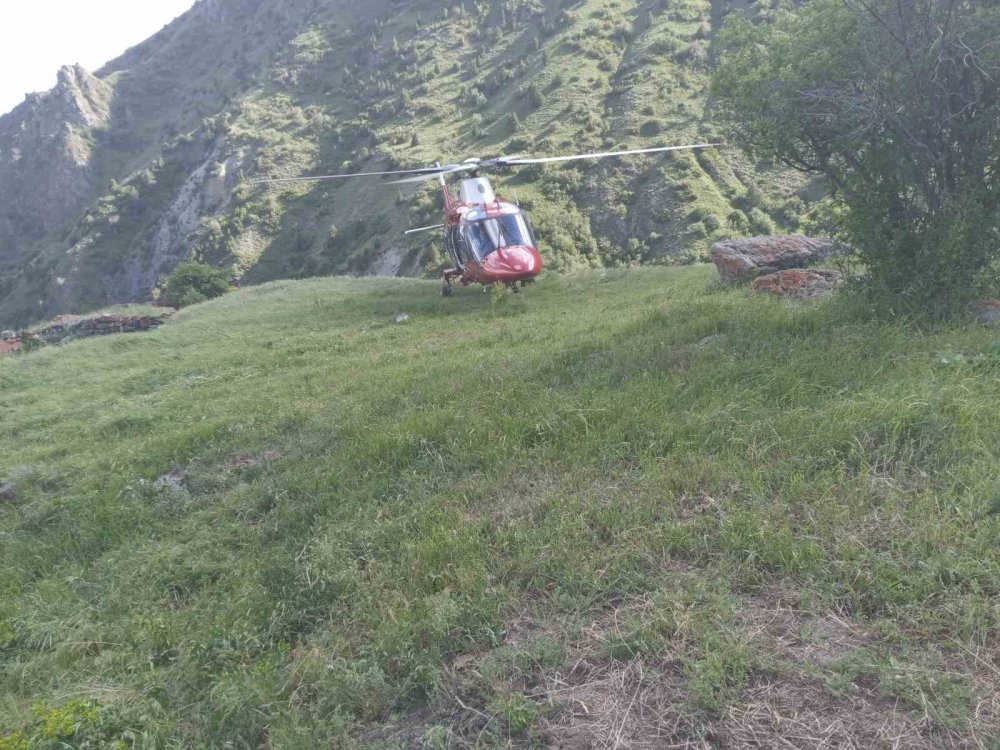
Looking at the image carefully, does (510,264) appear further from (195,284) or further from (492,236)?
(195,284)

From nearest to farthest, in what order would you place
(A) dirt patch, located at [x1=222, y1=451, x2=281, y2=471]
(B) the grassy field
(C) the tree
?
1. (B) the grassy field
2. (C) the tree
3. (A) dirt patch, located at [x1=222, y1=451, x2=281, y2=471]

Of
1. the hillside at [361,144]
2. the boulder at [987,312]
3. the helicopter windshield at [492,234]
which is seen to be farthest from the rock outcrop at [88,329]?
the boulder at [987,312]

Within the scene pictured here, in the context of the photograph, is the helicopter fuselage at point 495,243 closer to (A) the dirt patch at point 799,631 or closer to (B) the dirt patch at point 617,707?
(A) the dirt patch at point 799,631

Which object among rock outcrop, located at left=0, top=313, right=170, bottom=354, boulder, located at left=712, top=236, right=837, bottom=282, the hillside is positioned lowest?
boulder, located at left=712, top=236, right=837, bottom=282

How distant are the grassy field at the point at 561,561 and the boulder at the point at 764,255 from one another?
4.24 m

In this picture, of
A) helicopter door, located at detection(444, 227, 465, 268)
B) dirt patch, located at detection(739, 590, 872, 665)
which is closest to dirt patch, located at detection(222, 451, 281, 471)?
dirt patch, located at detection(739, 590, 872, 665)

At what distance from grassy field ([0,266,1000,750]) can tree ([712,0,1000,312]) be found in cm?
78

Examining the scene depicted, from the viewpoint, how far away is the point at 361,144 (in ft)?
222

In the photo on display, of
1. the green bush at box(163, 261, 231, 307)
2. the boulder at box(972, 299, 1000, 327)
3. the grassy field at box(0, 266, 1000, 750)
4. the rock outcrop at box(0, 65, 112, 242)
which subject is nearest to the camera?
the grassy field at box(0, 266, 1000, 750)

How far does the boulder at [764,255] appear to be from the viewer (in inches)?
437

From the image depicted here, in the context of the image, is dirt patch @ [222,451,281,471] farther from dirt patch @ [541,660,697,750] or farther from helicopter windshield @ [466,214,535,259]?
helicopter windshield @ [466,214,535,259]

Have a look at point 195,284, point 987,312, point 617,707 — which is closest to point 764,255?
point 987,312

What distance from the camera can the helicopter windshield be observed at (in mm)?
15703

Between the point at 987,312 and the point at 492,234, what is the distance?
37.5 ft
